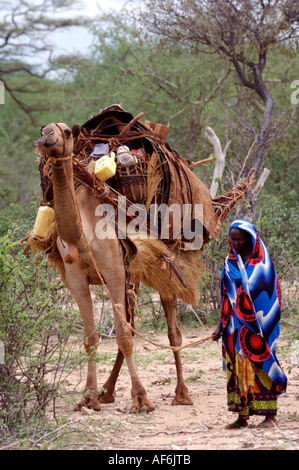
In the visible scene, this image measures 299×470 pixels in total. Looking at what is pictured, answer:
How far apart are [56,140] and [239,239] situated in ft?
4.79

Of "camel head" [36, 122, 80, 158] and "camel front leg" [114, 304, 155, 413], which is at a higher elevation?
"camel head" [36, 122, 80, 158]

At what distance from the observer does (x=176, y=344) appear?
19.7 ft

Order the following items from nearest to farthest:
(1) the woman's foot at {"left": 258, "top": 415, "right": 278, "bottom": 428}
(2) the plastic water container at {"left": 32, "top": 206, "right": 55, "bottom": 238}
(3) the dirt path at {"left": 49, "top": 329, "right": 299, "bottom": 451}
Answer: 1. (3) the dirt path at {"left": 49, "top": 329, "right": 299, "bottom": 451}
2. (1) the woman's foot at {"left": 258, "top": 415, "right": 278, "bottom": 428}
3. (2) the plastic water container at {"left": 32, "top": 206, "right": 55, "bottom": 238}

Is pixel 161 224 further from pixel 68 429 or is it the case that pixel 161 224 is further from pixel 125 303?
pixel 68 429

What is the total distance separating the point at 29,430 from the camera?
4.23 meters

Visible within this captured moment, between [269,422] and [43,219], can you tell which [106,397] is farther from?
[43,219]

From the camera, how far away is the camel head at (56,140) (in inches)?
171

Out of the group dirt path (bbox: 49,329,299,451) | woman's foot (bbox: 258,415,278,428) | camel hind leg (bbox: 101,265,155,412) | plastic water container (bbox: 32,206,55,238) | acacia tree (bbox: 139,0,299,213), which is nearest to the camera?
dirt path (bbox: 49,329,299,451)

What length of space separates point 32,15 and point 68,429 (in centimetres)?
1678

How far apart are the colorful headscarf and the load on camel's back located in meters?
0.71

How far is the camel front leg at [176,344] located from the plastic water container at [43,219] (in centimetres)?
146

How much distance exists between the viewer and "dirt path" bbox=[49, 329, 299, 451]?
426 cm

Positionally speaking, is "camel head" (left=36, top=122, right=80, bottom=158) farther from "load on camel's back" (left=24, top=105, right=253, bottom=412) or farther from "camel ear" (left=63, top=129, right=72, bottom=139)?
"load on camel's back" (left=24, top=105, right=253, bottom=412)

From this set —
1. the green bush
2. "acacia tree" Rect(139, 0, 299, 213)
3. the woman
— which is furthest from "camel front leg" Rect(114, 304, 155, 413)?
"acacia tree" Rect(139, 0, 299, 213)
